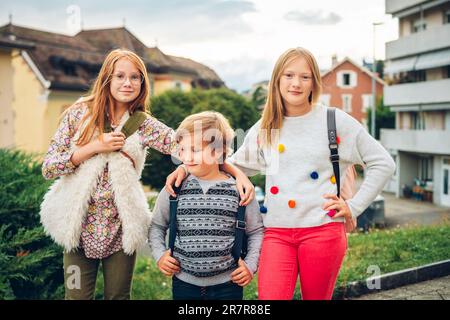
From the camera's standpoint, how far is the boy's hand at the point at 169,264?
2203 mm

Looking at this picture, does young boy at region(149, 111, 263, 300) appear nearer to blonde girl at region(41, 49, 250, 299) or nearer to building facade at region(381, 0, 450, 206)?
blonde girl at region(41, 49, 250, 299)

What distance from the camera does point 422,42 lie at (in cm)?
605

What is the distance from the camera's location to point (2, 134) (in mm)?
21422

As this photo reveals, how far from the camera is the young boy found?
2.17 metres

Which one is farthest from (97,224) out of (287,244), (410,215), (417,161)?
(410,215)

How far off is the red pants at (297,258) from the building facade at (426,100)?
298 cm

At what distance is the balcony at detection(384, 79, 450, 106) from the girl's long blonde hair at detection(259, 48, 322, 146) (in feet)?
9.29

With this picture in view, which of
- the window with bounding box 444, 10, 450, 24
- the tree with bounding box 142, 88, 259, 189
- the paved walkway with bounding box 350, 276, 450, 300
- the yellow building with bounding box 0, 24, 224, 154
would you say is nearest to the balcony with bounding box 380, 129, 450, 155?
the window with bounding box 444, 10, 450, 24

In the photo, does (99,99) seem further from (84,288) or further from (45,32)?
(45,32)

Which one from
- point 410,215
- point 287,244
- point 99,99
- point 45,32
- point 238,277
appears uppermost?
point 45,32

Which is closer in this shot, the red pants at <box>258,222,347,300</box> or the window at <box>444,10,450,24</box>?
the red pants at <box>258,222,347,300</box>

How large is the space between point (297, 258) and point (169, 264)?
522mm
